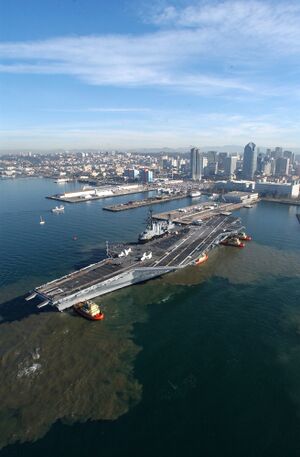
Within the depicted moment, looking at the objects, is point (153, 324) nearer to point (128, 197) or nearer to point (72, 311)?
point (72, 311)

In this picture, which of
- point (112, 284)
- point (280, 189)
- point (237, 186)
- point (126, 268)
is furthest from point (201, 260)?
point (237, 186)

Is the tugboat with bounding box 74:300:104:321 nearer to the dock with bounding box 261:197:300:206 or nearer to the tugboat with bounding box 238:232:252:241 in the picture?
the tugboat with bounding box 238:232:252:241

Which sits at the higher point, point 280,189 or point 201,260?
point 280,189

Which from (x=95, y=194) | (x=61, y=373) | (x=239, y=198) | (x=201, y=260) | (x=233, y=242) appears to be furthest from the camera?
(x=95, y=194)

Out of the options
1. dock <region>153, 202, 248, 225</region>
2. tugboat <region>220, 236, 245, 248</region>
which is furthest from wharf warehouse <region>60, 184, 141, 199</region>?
tugboat <region>220, 236, 245, 248</region>

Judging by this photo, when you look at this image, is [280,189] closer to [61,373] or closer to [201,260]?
[201,260]

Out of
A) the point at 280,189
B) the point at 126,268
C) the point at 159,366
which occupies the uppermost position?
the point at 280,189

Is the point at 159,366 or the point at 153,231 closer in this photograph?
the point at 159,366
